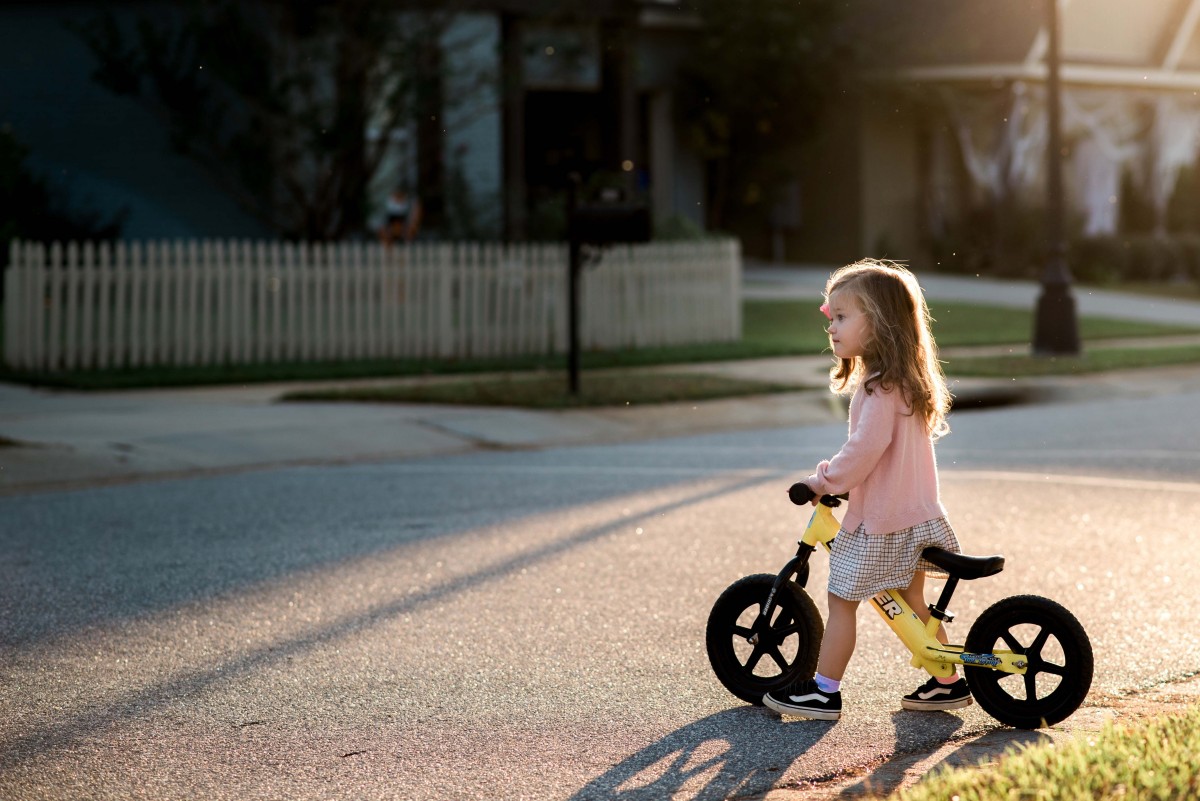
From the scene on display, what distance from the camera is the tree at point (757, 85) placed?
2905 centimetres

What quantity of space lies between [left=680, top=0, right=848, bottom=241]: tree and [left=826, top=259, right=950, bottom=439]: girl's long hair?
24568mm

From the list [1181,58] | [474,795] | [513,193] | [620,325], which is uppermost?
[1181,58]

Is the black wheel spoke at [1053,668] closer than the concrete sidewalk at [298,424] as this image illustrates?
Yes

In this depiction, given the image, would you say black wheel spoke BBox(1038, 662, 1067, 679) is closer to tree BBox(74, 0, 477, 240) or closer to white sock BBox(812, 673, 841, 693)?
white sock BBox(812, 673, 841, 693)

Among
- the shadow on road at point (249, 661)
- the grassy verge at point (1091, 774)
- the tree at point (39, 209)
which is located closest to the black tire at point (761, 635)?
the grassy verge at point (1091, 774)

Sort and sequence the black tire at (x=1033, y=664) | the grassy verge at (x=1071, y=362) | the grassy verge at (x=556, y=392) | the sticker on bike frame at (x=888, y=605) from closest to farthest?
the black tire at (x=1033, y=664) → the sticker on bike frame at (x=888, y=605) → the grassy verge at (x=556, y=392) → the grassy verge at (x=1071, y=362)

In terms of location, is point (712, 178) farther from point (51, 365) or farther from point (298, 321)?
point (51, 365)

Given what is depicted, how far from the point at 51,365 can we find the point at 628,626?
11886 millimetres

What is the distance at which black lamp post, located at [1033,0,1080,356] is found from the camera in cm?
1828

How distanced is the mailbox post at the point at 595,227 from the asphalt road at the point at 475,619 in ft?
11.2

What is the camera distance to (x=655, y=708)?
17.2 feet

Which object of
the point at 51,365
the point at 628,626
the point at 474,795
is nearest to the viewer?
the point at 474,795

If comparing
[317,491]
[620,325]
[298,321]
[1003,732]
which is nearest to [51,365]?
[298,321]

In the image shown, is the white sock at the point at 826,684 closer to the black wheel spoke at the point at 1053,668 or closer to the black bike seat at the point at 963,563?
the black bike seat at the point at 963,563
